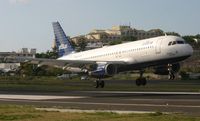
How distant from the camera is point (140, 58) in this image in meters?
49.5

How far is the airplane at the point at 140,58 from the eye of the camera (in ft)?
157

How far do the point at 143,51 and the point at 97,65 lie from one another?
5.95m

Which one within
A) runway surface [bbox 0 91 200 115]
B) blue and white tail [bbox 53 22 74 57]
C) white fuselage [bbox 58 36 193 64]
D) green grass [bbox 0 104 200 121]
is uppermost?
blue and white tail [bbox 53 22 74 57]

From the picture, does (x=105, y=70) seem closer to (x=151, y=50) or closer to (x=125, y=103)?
(x=151, y=50)

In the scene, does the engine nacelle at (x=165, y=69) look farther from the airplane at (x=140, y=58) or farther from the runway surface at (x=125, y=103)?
the runway surface at (x=125, y=103)

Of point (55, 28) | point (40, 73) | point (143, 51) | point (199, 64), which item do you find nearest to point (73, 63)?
point (143, 51)

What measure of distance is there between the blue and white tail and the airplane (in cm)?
1194

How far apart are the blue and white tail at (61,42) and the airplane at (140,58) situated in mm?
11935

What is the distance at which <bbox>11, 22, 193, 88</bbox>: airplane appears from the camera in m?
48.0

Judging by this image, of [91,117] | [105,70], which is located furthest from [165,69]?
[91,117]

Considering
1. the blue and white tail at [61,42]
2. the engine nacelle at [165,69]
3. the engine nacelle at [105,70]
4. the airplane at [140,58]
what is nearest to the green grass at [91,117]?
the airplane at [140,58]

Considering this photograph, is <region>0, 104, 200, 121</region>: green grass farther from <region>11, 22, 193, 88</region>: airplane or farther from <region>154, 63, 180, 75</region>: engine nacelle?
<region>154, 63, 180, 75</region>: engine nacelle

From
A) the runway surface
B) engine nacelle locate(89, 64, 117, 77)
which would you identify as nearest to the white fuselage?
engine nacelle locate(89, 64, 117, 77)

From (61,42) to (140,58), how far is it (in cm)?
2448
